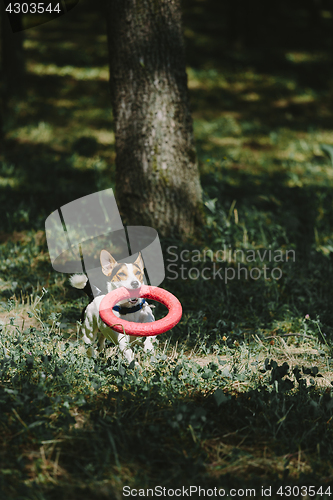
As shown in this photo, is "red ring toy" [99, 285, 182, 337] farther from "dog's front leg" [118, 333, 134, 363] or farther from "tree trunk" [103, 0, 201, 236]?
"tree trunk" [103, 0, 201, 236]

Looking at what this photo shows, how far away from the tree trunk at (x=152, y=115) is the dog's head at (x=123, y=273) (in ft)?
5.40

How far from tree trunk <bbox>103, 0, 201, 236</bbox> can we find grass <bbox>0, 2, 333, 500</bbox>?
33cm

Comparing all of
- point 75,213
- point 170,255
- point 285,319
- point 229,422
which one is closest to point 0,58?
point 75,213

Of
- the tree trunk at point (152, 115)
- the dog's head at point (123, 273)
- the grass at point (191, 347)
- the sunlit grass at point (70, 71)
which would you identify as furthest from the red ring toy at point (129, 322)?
the sunlit grass at point (70, 71)

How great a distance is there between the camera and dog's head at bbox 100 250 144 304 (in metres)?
2.72

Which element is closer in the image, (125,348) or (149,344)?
(125,348)

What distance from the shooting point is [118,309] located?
2812 millimetres

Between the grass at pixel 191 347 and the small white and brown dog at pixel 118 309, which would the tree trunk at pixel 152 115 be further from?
the small white and brown dog at pixel 118 309

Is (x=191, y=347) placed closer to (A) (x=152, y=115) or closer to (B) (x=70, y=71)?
(A) (x=152, y=115)

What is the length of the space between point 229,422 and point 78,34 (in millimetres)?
15354

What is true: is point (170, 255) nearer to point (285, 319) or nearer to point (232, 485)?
point (285, 319)

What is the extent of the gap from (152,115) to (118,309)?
2183 mm

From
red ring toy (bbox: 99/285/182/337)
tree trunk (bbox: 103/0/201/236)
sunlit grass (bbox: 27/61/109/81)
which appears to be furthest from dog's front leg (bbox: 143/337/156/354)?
sunlit grass (bbox: 27/61/109/81)

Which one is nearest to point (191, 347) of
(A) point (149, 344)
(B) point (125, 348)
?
(A) point (149, 344)
